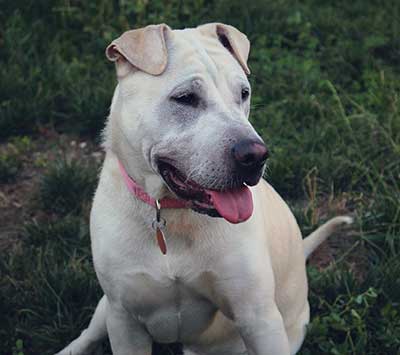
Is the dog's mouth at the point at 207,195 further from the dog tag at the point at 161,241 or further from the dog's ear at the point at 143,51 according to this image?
the dog's ear at the point at 143,51

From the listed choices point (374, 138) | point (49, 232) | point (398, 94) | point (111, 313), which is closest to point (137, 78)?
point (111, 313)

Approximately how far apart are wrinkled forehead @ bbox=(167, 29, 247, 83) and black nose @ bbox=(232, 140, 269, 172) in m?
0.32

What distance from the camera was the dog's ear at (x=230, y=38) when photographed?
346cm

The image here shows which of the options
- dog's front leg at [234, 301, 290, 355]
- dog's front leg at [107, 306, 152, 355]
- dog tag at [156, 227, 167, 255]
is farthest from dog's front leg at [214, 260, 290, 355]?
dog's front leg at [107, 306, 152, 355]

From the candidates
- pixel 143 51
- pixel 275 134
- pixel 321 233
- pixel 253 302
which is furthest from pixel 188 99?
pixel 275 134

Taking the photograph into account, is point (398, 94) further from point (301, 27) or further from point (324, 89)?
point (301, 27)

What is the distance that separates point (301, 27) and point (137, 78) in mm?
3176

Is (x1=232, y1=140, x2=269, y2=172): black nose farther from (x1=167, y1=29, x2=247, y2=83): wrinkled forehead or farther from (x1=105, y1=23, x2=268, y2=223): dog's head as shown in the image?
(x1=167, y1=29, x2=247, y2=83): wrinkled forehead

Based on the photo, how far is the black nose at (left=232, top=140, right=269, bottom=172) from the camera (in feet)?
9.96

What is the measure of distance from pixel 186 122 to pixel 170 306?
78 cm

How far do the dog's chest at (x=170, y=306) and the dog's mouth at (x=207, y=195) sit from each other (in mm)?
322

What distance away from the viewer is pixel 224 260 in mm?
3342

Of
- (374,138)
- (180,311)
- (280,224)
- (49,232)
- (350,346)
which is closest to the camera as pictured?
(180,311)

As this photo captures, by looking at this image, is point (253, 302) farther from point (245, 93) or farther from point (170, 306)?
point (245, 93)
